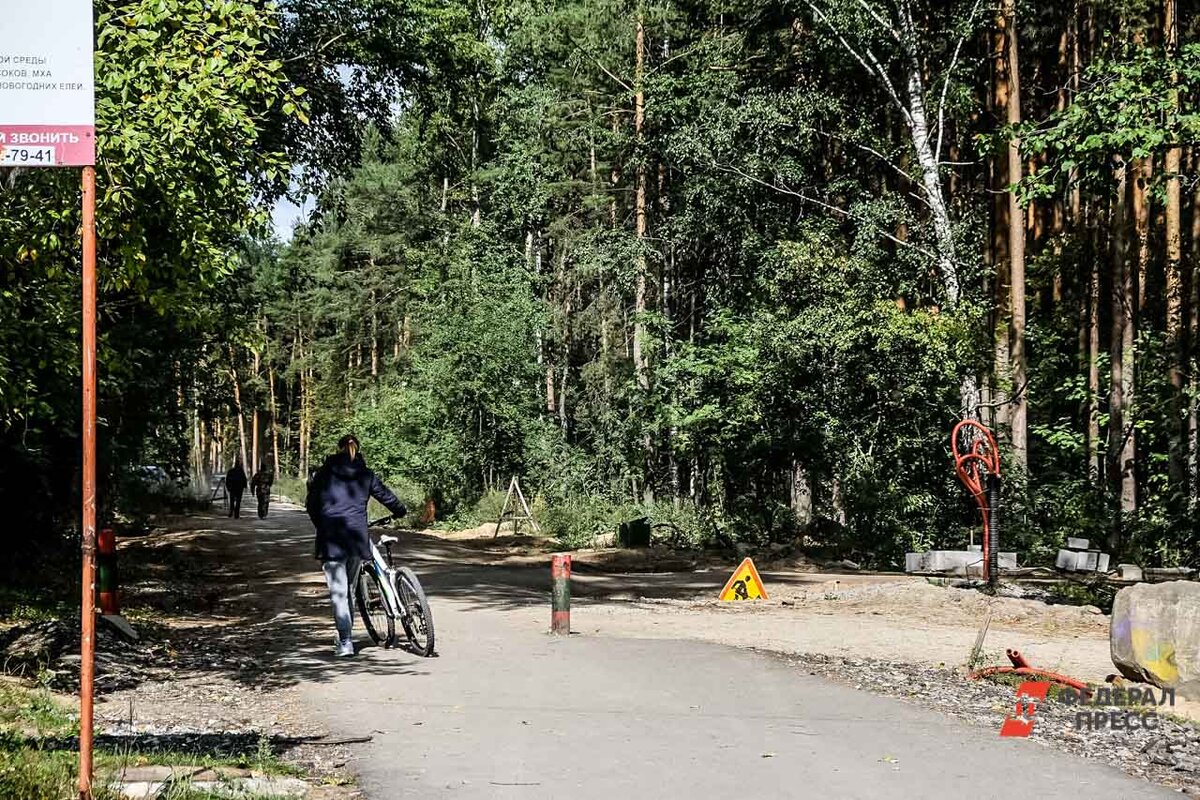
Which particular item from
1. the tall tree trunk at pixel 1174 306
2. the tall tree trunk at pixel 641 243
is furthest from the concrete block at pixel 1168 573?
the tall tree trunk at pixel 641 243

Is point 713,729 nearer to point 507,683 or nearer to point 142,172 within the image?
point 507,683

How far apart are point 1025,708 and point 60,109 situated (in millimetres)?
7441

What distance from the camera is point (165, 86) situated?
33.0 feet

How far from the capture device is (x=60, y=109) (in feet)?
18.1

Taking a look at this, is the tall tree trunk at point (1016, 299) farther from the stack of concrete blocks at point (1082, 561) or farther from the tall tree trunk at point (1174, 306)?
the stack of concrete blocks at point (1082, 561)

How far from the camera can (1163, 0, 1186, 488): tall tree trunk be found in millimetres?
26875

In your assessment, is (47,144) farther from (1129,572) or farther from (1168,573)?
(1168,573)

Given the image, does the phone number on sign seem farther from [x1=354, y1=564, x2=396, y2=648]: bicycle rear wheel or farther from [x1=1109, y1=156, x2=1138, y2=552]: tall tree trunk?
[x1=1109, y1=156, x2=1138, y2=552]: tall tree trunk

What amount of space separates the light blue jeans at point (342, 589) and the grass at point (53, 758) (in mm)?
3019

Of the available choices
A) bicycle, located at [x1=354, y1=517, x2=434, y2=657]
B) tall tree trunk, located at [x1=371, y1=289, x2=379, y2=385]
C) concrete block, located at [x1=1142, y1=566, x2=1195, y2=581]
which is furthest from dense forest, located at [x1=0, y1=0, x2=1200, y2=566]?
tall tree trunk, located at [x1=371, y1=289, x2=379, y2=385]

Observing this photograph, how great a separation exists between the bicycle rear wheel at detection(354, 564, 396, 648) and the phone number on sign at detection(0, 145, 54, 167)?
7168 millimetres

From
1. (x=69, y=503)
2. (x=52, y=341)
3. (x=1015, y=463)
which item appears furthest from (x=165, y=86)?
(x=1015, y=463)

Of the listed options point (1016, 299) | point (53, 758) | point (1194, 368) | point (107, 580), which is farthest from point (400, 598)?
point (1194, 368)

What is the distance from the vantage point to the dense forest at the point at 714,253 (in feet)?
37.7
